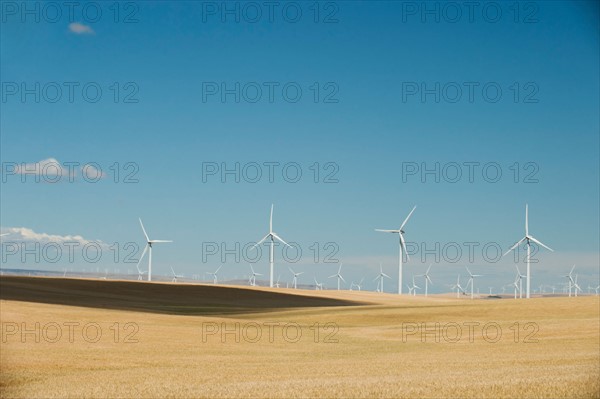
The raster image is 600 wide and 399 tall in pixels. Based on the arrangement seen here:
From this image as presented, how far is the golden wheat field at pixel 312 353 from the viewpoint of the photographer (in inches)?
716

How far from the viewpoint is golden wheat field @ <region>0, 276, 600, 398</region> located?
59.7 feet

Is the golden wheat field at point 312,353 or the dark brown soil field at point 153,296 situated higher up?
the golden wheat field at point 312,353

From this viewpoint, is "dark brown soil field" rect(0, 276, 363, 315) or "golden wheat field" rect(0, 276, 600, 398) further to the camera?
"dark brown soil field" rect(0, 276, 363, 315)

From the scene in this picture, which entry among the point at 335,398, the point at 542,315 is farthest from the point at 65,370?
the point at 542,315

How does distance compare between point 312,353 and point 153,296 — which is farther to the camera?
point 153,296

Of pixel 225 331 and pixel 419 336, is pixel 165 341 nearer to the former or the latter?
pixel 225 331

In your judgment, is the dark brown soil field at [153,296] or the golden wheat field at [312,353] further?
the dark brown soil field at [153,296]

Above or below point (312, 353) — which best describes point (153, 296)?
below

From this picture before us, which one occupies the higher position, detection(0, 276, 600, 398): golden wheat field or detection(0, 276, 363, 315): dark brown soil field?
detection(0, 276, 600, 398): golden wheat field

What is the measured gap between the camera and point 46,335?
1355 inches

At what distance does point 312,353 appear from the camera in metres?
31.9

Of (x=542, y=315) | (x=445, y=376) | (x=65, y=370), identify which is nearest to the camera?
(x=445, y=376)

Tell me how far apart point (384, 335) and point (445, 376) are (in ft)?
68.3

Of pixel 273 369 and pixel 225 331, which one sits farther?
pixel 225 331
